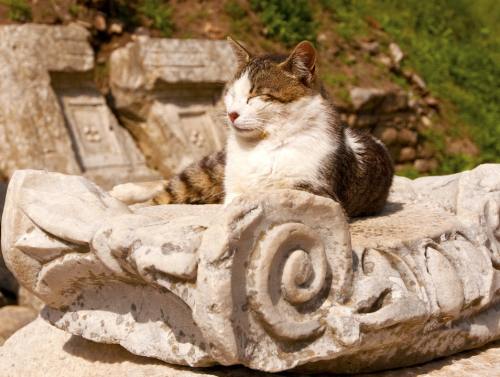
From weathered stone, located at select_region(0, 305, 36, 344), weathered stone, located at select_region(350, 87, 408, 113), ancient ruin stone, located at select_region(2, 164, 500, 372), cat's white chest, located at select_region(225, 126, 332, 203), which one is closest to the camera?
ancient ruin stone, located at select_region(2, 164, 500, 372)

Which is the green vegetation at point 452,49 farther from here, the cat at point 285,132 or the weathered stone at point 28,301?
the cat at point 285,132

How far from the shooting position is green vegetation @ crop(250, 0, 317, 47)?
7.61 meters

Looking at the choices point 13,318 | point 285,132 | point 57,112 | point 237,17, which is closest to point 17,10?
point 57,112

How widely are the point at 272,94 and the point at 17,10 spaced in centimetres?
404

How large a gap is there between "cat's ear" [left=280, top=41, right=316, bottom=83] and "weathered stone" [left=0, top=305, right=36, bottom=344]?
2246 millimetres

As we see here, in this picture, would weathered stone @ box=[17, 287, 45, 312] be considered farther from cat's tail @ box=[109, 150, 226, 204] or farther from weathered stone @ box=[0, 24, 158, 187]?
cat's tail @ box=[109, 150, 226, 204]

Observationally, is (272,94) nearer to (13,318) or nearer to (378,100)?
(13,318)

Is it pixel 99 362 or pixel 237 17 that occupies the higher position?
pixel 237 17

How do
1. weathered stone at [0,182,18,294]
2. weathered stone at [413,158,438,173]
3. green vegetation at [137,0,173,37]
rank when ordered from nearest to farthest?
1. weathered stone at [0,182,18,294]
2. green vegetation at [137,0,173,37]
3. weathered stone at [413,158,438,173]

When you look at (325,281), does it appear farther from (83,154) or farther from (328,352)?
(83,154)

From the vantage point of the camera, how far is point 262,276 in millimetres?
2055

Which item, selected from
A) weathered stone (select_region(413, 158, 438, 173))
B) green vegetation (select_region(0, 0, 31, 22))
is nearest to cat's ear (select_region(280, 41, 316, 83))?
green vegetation (select_region(0, 0, 31, 22))

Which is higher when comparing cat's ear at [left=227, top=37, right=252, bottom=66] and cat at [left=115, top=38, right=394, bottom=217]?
cat's ear at [left=227, top=37, right=252, bottom=66]

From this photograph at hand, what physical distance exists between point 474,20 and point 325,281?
844 centimetres
